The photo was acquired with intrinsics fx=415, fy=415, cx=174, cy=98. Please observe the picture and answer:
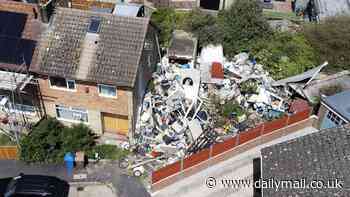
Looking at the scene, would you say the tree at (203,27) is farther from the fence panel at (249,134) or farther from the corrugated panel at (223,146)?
the corrugated panel at (223,146)

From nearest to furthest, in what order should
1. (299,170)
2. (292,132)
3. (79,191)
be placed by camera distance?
(299,170), (79,191), (292,132)

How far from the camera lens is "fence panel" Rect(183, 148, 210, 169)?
78.5 ft

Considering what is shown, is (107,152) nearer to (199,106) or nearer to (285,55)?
(199,106)

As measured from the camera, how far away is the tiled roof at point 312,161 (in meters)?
18.8

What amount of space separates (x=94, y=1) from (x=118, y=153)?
1364 centimetres

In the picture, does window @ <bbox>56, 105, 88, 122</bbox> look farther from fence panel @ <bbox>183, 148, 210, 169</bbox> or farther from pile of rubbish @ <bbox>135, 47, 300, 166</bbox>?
fence panel @ <bbox>183, 148, 210, 169</bbox>

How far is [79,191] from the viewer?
24.0m

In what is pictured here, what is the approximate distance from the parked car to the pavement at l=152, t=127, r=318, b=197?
543 cm

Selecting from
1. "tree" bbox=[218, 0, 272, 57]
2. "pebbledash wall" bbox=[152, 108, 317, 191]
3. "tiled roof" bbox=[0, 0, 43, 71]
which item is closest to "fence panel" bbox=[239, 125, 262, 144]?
"pebbledash wall" bbox=[152, 108, 317, 191]

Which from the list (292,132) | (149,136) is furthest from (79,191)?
(292,132)

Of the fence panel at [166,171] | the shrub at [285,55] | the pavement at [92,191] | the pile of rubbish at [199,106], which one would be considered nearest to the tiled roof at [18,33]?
the pavement at [92,191]

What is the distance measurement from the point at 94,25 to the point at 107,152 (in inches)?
311

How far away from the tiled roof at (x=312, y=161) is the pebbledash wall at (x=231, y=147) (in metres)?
4.18

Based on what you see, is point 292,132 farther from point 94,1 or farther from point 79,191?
point 94,1
